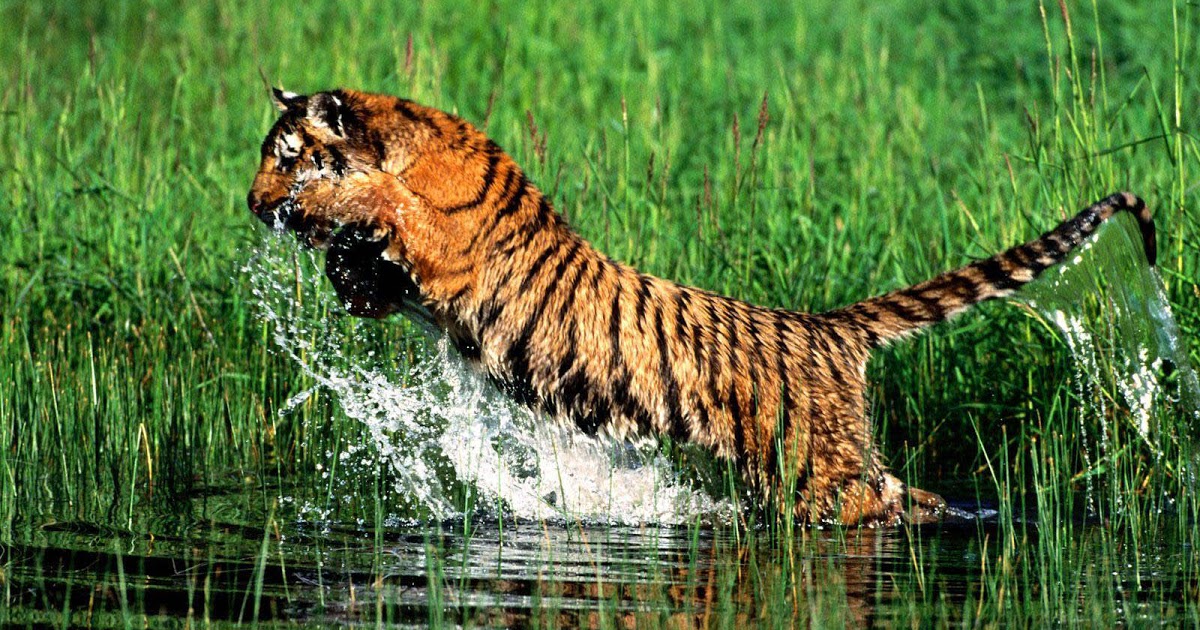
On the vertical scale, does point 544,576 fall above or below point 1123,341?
below

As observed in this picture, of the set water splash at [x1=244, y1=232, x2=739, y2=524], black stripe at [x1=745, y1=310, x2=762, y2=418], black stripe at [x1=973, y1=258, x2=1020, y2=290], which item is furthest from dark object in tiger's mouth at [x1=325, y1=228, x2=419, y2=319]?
black stripe at [x1=973, y1=258, x2=1020, y2=290]

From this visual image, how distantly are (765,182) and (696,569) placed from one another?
3832 millimetres

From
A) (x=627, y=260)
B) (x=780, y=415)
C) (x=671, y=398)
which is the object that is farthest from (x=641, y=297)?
(x=627, y=260)

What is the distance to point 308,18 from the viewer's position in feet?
36.6

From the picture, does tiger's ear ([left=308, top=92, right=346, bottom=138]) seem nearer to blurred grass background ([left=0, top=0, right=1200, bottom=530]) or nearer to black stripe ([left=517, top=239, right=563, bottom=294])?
blurred grass background ([left=0, top=0, right=1200, bottom=530])

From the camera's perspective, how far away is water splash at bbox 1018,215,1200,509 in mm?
5594

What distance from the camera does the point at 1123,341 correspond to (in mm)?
5828

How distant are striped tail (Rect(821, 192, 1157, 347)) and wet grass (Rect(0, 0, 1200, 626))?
19.1 inches

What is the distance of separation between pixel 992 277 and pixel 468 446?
204cm

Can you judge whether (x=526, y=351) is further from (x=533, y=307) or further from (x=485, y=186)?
(x=485, y=186)

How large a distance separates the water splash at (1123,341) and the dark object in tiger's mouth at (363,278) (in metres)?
2.30

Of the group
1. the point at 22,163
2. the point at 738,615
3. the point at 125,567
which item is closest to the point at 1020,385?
the point at 738,615

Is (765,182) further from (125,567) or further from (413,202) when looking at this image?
(125,567)

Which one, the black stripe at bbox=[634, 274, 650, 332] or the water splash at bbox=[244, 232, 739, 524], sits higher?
the black stripe at bbox=[634, 274, 650, 332]
